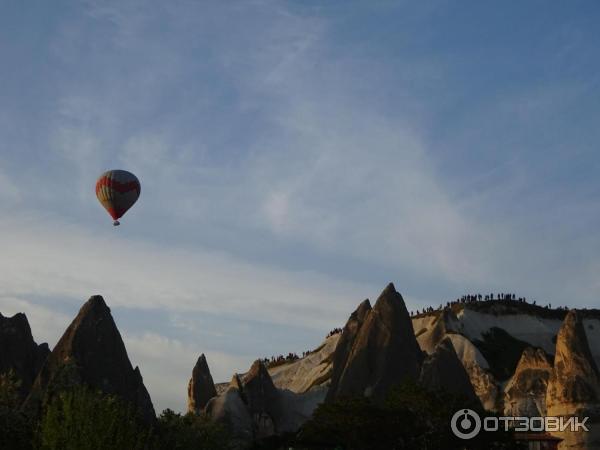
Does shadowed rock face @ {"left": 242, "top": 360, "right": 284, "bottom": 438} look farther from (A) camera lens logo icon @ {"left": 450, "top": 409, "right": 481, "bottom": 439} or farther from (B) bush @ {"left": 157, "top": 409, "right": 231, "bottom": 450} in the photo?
(A) camera lens logo icon @ {"left": 450, "top": 409, "right": 481, "bottom": 439}

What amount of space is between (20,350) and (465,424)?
155 ft

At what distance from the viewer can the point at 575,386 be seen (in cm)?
7169

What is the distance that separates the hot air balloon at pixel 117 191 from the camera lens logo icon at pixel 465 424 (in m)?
27.2

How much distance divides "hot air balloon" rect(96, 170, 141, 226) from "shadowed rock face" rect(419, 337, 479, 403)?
3044 centimetres

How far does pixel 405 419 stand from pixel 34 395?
1172 inches

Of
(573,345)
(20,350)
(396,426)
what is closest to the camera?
(396,426)

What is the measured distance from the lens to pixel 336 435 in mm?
49906

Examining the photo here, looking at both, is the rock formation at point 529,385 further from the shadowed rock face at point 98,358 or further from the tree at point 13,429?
the tree at point 13,429

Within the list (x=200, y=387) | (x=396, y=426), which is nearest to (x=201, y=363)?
A: (x=200, y=387)

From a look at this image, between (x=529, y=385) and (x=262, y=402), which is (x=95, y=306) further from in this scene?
(x=529, y=385)

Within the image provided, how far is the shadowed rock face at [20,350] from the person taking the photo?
259 feet

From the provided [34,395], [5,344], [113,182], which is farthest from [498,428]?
[5,344]

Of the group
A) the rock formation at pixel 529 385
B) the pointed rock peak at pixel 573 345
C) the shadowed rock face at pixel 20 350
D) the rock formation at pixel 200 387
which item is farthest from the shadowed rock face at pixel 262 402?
the pointed rock peak at pixel 573 345

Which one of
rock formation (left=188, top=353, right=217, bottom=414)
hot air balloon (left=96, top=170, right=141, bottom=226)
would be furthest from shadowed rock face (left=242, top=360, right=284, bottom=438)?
hot air balloon (left=96, top=170, right=141, bottom=226)
